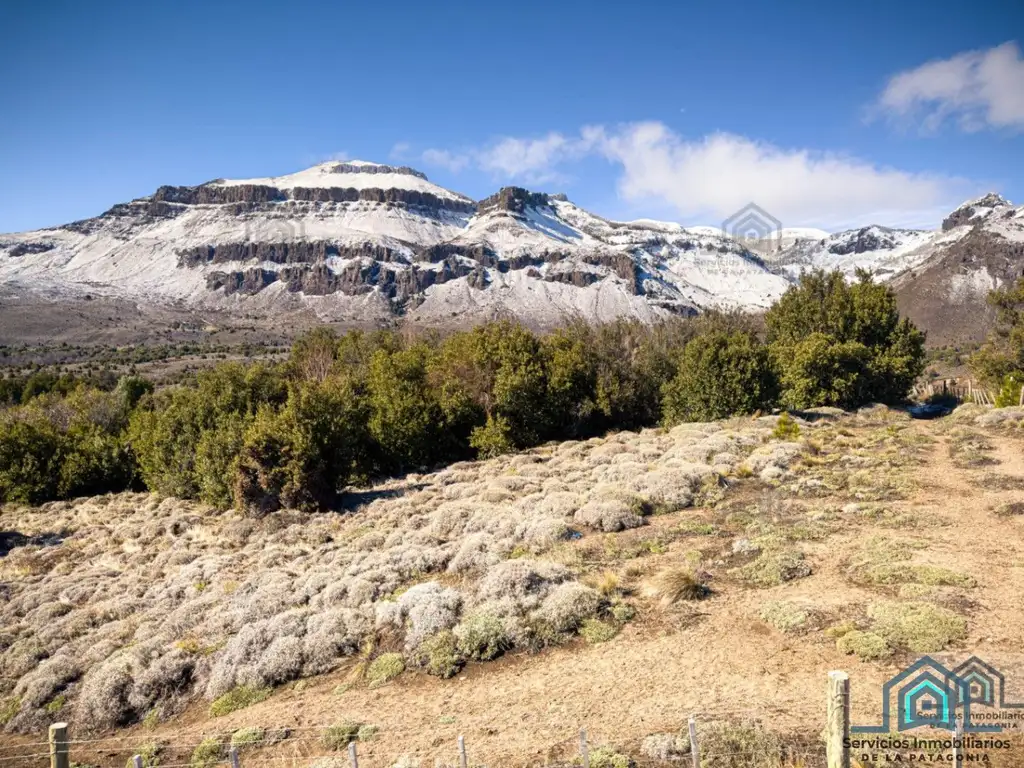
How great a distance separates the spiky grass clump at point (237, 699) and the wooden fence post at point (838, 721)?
1157 cm

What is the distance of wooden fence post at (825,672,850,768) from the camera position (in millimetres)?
6562

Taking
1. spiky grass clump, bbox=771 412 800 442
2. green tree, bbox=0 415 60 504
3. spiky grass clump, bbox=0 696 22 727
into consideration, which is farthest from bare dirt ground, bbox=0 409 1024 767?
green tree, bbox=0 415 60 504

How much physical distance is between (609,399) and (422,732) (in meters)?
35.0

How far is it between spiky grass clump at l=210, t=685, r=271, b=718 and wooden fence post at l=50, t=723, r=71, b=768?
5498 mm

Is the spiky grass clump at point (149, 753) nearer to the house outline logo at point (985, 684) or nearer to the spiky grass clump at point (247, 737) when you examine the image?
the spiky grass clump at point (247, 737)

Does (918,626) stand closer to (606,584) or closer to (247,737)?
(606,584)

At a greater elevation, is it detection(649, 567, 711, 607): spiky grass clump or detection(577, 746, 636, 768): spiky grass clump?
detection(649, 567, 711, 607): spiky grass clump

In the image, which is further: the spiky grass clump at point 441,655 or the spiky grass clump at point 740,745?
the spiky grass clump at point 441,655

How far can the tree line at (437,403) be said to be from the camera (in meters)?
29.4

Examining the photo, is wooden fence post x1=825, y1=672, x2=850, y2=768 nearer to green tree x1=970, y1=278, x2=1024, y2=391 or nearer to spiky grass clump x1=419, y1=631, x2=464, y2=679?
spiky grass clump x1=419, y1=631, x2=464, y2=679

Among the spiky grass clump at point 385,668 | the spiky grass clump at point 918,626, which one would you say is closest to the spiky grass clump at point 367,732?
the spiky grass clump at point 385,668

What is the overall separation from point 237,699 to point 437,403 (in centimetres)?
2626

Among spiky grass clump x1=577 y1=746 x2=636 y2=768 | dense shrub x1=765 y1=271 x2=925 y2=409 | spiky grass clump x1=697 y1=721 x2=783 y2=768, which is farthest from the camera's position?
dense shrub x1=765 y1=271 x2=925 y2=409

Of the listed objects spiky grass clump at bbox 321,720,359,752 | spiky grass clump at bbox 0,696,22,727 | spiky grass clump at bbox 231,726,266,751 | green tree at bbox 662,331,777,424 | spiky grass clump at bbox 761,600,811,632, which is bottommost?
spiky grass clump at bbox 0,696,22,727
